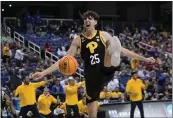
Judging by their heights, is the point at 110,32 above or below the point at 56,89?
above

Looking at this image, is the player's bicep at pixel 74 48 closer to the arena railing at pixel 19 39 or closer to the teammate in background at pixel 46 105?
the teammate in background at pixel 46 105

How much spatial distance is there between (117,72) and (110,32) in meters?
8.26

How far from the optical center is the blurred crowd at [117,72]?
17109 millimetres

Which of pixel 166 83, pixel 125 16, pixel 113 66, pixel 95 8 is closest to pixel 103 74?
pixel 113 66

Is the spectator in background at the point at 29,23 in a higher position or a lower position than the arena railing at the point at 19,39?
higher

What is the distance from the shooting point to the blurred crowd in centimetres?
1711

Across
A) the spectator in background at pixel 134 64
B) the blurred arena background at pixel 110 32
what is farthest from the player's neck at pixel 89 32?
the spectator in background at pixel 134 64

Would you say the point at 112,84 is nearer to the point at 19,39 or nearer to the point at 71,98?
the point at 71,98

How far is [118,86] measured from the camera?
62.1 feet

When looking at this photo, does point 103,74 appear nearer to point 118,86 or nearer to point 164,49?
point 118,86

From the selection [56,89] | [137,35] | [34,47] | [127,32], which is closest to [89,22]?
[56,89]

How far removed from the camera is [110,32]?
1133 inches

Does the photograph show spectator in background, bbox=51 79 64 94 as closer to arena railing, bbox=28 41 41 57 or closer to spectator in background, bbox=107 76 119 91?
spectator in background, bbox=107 76 119 91

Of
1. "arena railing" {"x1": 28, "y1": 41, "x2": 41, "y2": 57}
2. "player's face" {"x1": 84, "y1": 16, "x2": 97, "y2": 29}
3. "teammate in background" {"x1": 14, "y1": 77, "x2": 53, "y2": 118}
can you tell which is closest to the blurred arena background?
"arena railing" {"x1": 28, "y1": 41, "x2": 41, "y2": 57}
